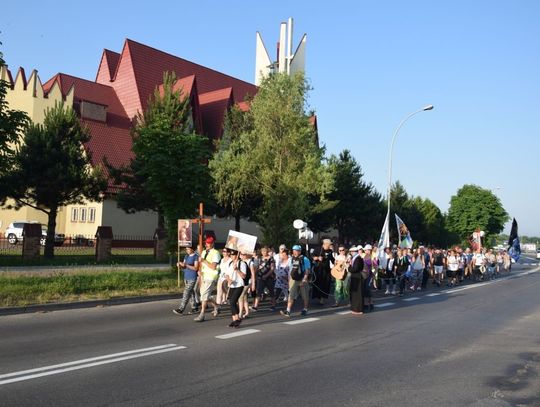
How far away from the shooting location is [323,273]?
51.4 feet

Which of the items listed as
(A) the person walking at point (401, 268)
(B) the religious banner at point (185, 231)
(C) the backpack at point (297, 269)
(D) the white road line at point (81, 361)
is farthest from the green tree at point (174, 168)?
(D) the white road line at point (81, 361)

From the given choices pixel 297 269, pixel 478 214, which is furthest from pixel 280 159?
pixel 478 214

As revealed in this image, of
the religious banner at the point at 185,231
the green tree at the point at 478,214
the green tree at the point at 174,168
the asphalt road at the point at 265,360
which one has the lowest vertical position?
the asphalt road at the point at 265,360

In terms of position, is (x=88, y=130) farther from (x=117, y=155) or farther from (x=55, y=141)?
(x=117, y=155)

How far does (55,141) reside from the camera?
80.8 feet

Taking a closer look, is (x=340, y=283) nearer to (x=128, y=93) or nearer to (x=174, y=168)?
(x=174, y=168)

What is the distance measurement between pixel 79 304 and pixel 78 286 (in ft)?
5.39

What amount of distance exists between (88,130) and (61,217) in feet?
59.4

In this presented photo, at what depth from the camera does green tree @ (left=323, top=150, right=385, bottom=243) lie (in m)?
44.0

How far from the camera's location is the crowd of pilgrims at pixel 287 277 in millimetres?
11445

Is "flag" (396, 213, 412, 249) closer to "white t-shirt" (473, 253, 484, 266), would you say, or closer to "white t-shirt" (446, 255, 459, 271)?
"white t-shirt" (446, 255, 459, 271)

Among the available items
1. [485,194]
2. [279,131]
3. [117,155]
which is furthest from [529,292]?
[485,194]

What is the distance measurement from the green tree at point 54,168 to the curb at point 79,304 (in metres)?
11.3

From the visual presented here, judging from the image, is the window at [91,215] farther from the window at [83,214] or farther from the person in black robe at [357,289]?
the person in black robe at [357,289]
